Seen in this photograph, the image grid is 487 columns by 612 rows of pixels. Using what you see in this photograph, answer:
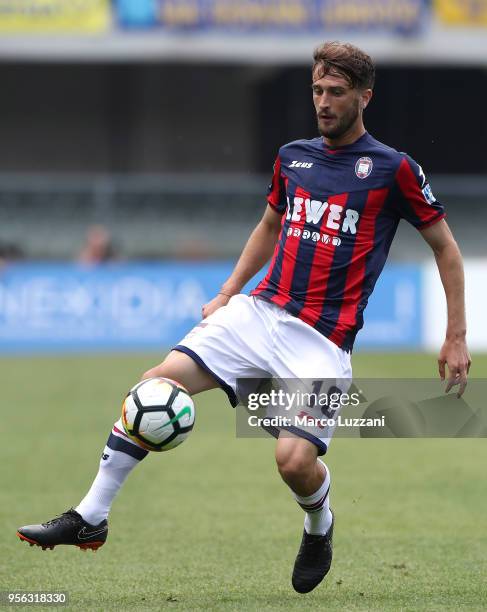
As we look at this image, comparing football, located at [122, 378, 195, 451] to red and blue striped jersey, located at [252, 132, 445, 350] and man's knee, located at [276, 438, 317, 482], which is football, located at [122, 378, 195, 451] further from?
red and blue striped jersey, located at [252, 132, 445, 350]

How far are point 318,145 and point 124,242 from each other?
18.4 m

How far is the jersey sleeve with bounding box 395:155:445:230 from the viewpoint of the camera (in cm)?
518

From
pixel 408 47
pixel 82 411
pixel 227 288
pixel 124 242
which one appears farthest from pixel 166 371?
pixel 408 47

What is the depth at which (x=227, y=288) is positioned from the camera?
5.71 meters

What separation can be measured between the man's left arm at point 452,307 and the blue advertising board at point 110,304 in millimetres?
13047

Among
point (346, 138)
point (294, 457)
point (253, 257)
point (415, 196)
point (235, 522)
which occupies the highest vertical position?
point (346, 138)

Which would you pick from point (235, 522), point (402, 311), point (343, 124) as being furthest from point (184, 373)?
point (402, 311)

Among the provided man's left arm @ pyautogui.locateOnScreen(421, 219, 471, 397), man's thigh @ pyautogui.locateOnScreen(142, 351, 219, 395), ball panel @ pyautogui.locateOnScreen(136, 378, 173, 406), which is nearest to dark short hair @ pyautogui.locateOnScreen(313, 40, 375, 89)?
man's left arm @ pyautogui.locateOnScreen(421, 219, 471, 397)

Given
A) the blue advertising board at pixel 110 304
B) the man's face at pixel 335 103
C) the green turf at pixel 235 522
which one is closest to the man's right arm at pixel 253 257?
the man's face at pixel 335 103

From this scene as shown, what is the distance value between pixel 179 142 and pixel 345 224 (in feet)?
76.5

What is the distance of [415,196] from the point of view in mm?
5184

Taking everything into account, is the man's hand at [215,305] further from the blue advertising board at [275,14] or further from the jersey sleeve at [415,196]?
the blue advertising board at [275,14]

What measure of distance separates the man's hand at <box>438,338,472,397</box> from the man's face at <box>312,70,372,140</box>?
3.36ft

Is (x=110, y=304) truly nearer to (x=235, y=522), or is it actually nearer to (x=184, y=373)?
(x=235, y=522)
